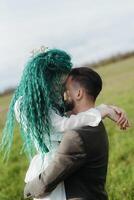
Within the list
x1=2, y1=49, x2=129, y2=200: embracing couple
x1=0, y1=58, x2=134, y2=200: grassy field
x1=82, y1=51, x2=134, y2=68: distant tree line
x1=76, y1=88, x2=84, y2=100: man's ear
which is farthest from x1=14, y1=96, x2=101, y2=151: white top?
x1=82, y1=51, x2=134, y2=68: distant tree line

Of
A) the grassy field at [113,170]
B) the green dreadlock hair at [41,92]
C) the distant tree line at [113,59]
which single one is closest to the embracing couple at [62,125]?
the green dreadlock hair at [41,92]

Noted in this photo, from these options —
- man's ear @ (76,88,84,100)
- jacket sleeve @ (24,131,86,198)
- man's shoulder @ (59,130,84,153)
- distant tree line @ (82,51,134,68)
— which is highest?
man's ear @ (76,88,84,100)

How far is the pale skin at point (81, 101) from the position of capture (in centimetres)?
495

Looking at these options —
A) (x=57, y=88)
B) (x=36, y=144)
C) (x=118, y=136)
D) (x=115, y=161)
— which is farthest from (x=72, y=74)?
(x=118, y=136)

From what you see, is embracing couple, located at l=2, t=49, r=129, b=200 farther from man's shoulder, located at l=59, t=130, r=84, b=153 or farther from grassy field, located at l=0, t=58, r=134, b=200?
grassy field, located at l=0, t=58, r=134, b=200

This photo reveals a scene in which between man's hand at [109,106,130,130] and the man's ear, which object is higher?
the man's ear

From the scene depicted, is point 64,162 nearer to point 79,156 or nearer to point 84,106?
point 79,156

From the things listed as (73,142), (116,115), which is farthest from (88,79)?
(73,142)

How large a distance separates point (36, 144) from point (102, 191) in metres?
0.56

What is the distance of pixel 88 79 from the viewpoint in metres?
4.96

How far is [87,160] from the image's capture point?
16.2 ft

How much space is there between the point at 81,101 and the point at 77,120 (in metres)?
0.14

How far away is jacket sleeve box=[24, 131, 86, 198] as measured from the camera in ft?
15.8

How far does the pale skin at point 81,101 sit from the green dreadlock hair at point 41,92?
0.22 feet
